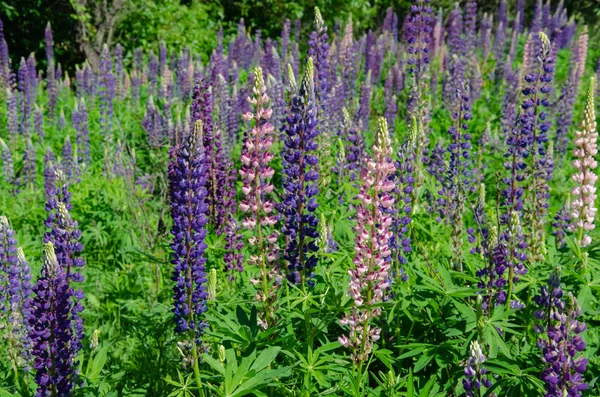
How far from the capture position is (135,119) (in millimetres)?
9016

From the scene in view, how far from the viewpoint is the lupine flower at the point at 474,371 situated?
2291 mm

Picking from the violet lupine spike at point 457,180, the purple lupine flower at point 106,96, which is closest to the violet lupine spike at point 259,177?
the violet lupine spike at point 457,180

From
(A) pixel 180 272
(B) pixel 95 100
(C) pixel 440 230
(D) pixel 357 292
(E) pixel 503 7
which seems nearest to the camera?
(D) pixel 357 292

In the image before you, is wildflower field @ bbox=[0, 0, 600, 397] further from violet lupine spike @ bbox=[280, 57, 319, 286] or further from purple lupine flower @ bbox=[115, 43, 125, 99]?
purple lupine flower @ bbox=[115, 43, 125, 99]

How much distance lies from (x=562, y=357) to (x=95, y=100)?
8.01 metres

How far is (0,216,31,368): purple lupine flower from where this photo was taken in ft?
11.0

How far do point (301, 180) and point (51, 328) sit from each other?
1248 millimetres

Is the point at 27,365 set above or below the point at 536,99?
below

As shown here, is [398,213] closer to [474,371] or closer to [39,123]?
[474,371]

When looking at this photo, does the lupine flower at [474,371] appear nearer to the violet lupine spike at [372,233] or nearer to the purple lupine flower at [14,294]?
the violet lupine spike at [372,233]

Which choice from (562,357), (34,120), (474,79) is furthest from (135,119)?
(562,357)

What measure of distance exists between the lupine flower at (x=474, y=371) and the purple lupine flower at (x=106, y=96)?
247 inches

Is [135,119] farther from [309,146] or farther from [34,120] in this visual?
[309,146]

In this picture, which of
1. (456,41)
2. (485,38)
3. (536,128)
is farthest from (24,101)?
(485,38)
